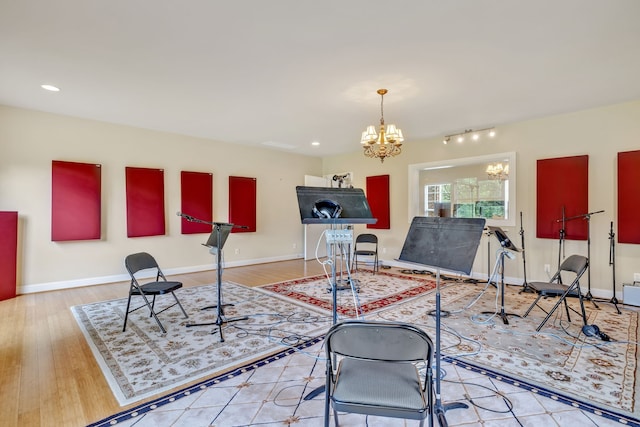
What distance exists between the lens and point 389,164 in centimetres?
703

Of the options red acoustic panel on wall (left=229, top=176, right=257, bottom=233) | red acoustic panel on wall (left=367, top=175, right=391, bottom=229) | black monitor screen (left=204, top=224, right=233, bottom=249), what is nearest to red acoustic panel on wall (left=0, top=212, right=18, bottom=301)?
black monitor screen (left=204, top=224, right=233, bottom=249)

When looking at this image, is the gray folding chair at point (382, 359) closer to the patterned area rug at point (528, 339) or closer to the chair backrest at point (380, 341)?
the chair backrest at point (380, 341)

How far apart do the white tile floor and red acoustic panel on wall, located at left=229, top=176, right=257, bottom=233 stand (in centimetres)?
473

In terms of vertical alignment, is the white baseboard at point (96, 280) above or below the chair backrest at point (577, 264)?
below

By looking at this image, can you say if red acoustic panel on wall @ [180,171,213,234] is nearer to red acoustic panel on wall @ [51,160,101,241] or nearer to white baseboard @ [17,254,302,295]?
white baseboard @ [17,254,302,295]

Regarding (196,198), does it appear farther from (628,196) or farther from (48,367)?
(628,196)

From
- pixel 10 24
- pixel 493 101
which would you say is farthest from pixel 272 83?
pixel 493 101

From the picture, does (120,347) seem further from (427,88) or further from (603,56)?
(603,56)

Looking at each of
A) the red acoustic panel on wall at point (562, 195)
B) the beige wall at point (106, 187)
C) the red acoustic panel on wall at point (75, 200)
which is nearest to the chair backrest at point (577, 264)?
the red acoustic panel on wall at point (562, 195)

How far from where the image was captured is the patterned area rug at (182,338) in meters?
2.30

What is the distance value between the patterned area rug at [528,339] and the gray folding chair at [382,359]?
4.83ft

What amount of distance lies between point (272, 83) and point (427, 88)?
74.6 inches

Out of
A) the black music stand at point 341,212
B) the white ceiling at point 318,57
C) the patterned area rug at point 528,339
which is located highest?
the white ceiling at point 318,57

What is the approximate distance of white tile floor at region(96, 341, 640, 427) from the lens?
1782 millimetres
